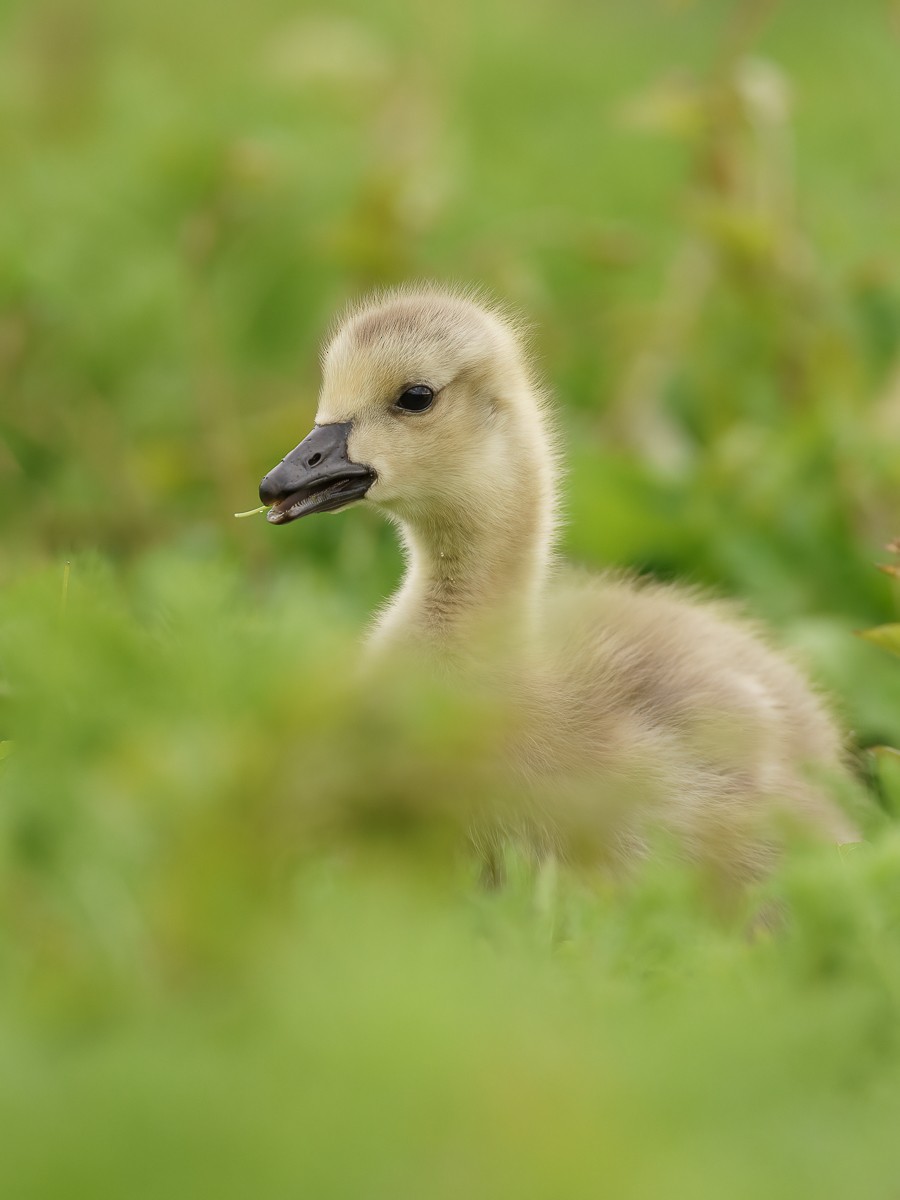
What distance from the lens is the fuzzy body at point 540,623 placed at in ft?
7.36

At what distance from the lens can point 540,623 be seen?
253 cm

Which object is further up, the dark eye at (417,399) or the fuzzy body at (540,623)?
the dark eye at (417,399)

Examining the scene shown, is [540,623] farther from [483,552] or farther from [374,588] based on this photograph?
[374,588]

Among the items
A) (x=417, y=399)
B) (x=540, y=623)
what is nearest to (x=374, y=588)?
(x=417, y=399)

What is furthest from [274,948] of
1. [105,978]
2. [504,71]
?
[504,71]

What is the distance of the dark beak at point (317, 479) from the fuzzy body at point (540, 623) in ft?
0.07

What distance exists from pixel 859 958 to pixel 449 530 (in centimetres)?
126

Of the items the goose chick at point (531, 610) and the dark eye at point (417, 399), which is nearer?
the goose chick at point (531, 610)

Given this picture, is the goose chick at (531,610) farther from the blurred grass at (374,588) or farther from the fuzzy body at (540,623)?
the blurred grass at (374,588)

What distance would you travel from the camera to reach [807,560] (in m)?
3.45

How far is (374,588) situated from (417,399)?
74 cm

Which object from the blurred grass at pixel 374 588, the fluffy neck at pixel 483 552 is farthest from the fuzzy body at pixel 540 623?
the blurred grass at pixel 374 588

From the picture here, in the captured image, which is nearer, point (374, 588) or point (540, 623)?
point (540, 623)

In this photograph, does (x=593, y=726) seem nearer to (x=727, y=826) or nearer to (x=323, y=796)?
(x=727, y=826)
